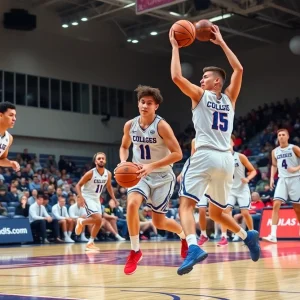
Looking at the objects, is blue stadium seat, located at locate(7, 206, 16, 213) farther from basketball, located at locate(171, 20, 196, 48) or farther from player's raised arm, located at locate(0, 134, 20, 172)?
basketball, located at locate(171, 20, 196, 48)

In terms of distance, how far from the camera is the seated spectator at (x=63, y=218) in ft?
55.7

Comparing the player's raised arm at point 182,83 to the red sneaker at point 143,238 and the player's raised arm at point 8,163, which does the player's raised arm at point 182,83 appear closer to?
the player's raised arm at point 8,163

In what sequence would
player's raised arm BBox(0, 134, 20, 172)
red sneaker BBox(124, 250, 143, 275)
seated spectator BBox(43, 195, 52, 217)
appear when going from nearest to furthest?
red sneaker BBox(124, 250, 143, 275) → player's raised arm BBox(0, 134, 20, 172) → seated spectator BBox(43, 195, 52, 217)

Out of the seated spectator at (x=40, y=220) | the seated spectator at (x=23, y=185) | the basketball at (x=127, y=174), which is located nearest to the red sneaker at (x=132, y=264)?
the basketball at (x=127, y=174)

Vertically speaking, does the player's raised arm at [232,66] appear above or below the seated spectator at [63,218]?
above

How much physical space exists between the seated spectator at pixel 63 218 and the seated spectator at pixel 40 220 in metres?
0.15

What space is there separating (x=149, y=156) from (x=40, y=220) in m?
10.7

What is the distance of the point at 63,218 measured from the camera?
17.0 m

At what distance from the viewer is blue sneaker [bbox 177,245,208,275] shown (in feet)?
16.8

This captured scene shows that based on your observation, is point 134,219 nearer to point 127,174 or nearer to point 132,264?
point 132,264

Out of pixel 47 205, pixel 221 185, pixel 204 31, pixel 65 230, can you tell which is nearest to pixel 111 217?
pixel 65 230

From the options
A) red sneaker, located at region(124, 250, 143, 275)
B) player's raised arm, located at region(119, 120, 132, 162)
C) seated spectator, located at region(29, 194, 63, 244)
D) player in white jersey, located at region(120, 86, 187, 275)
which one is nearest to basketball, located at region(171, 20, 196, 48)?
player in white jersey, located at region(120, 86, 187, 275)

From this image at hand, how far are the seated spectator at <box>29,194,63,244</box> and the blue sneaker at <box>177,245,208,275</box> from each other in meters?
11.7

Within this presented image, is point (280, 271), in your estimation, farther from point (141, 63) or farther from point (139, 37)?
point (141, 63)
